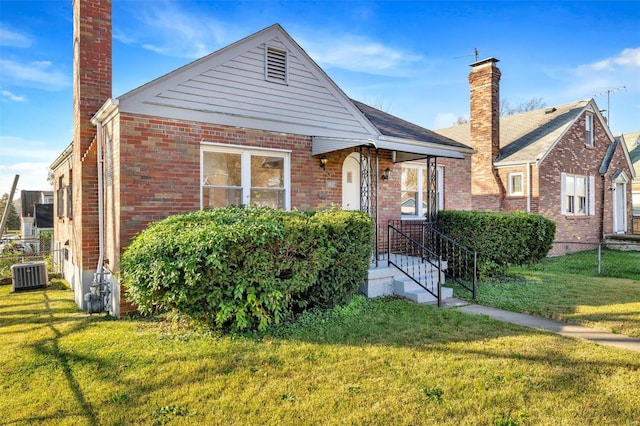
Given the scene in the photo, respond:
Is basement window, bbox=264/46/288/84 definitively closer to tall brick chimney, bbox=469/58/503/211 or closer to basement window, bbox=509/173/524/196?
tall brick chimney, bbox=469/58/503/211

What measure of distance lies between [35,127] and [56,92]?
494 centimetres

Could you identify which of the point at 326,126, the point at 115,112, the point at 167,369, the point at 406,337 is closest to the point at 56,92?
the point at 115,112

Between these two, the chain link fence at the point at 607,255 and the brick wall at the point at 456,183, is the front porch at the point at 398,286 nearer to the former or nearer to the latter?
the chain link fence at the point at 607,255

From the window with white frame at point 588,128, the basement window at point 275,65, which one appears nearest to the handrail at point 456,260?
the basement window at point 275,65

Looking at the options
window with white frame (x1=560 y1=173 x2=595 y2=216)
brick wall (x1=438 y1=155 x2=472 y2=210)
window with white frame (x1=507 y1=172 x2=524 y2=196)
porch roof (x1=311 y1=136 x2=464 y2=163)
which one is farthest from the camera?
window with white frame (x1=560 y1=173 x2=595 y2=216)

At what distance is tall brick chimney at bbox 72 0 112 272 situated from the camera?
7172mm

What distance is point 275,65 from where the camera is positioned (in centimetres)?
791

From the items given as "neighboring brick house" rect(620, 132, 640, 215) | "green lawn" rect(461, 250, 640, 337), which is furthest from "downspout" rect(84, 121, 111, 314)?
"neighboring brick house" rect(620, 132, 640, 215)

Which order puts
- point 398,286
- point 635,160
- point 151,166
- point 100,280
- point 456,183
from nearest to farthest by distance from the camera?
point 151,166
point 100,280
point 398,286
point 456,183
point 635,160

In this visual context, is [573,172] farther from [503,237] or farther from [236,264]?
[236,264]

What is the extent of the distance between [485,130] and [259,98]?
11.4 meters

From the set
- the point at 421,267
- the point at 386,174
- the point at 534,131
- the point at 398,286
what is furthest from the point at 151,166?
the point at 534,131

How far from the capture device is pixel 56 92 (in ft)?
42.5

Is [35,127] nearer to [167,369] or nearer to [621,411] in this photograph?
[167,369]
